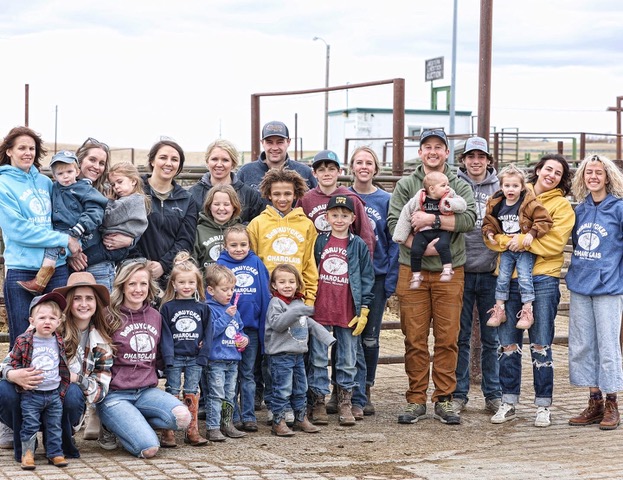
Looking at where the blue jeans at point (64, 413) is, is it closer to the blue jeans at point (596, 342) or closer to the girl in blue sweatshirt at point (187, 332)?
the girl in blue sweatshirt at point (187, 332)

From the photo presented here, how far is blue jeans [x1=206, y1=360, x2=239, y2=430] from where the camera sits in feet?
19.7

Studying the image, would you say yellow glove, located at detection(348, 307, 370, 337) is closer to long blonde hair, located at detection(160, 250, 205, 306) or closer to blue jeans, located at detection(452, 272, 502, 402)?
blue jeans, located at detection(452, 272, 502, 402)

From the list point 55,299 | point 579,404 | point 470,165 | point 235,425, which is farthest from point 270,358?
point 579,404

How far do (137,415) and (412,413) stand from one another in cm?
206

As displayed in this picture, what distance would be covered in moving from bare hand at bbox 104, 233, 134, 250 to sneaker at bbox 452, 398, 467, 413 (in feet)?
8.23

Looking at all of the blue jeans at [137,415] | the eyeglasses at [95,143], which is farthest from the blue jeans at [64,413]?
the eyeglasses at [95,143]

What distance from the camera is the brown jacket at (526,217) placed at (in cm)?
648

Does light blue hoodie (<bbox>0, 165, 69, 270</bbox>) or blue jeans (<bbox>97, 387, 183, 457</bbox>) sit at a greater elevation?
light blue hoodie (<bbox>0, 165, 69, 270</bbox>)

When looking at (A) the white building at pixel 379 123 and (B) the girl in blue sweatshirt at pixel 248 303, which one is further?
(A) the white building at pixel 379 123

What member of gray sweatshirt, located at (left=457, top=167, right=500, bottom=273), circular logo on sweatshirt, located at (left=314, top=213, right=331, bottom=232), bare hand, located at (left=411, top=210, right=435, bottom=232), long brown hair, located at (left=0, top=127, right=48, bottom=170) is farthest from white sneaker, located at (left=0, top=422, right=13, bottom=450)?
gray sweatshirt, located at (left=457, top=167, right=500, bottom=273)

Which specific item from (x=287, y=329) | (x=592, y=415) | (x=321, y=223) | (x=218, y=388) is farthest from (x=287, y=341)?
(x=592, y=415)

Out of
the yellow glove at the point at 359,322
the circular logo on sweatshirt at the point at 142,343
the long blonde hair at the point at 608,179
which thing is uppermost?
the long blonde hair at the point at 608,179

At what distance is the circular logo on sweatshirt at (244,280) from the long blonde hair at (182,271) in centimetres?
33

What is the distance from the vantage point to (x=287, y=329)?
20.6 ft
